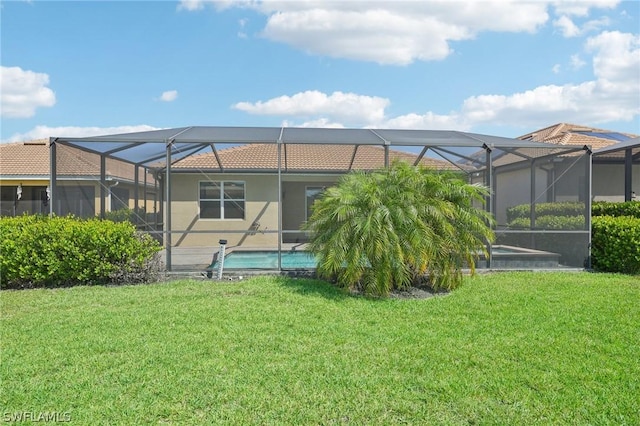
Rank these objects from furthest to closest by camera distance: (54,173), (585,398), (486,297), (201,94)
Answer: (201,94), (54,173), (486,297), (585,398)

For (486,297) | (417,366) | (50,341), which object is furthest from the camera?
A: (486,297)

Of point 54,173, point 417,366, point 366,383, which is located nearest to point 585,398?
point 417,366

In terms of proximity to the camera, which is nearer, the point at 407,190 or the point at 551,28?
the point at 407,190

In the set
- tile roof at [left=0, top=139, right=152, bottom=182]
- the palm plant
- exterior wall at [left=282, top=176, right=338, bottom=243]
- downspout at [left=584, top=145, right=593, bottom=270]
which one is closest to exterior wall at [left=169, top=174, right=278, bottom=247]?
exterior wall at [left=282, top=176, right=338, bottom=243]

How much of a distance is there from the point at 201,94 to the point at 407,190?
10.4m

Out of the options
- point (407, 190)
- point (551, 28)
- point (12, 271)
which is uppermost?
point (551, 28)

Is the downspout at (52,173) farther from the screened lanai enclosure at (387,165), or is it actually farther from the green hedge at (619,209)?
the green hedge at (619,209)

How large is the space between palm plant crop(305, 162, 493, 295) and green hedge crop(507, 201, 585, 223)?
266 cm

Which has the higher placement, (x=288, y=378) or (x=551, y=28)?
(x=551, y=28)

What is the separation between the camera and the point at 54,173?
834 cm

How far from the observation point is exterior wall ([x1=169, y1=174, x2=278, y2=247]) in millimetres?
15016

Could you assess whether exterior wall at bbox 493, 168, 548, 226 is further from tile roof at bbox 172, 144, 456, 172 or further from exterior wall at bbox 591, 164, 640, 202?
exterior wall at bbox 591, 164, 640, 202

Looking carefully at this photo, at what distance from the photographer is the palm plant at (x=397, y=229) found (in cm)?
655

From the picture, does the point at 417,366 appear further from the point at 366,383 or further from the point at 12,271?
the point at 12,271
